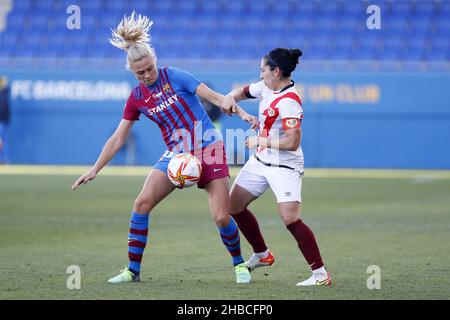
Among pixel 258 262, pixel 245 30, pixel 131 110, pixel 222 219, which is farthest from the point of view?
pixel 245 30

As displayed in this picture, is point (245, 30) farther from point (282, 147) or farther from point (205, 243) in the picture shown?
point (282, 147)

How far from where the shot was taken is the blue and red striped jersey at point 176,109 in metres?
8.03

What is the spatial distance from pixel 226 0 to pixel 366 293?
21.2 metres

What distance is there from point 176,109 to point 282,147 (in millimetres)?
1000

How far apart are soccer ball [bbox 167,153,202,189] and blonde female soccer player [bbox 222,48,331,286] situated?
51 centimetres

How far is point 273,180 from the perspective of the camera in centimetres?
799

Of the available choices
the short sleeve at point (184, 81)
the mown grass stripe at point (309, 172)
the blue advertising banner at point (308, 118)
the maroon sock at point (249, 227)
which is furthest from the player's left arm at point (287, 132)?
the blue advertising banner at point (308, 118)

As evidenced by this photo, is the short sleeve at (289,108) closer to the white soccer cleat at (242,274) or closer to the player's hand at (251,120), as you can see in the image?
the player's hand at (251,120)

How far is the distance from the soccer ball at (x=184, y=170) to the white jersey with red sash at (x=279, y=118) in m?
0.64

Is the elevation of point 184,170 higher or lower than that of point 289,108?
lower

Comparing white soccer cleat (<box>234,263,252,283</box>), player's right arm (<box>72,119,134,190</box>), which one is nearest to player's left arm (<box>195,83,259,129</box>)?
player's right arm (<box>72,119,134,190</box>)

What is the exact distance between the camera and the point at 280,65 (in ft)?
25.7

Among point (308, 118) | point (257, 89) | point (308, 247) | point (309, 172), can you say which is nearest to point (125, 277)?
point (308, 247)
